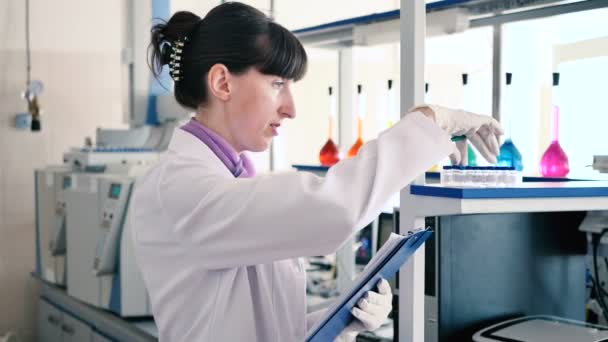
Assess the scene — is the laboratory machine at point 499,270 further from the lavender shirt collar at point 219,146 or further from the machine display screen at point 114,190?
the machine display screen at point 114,190

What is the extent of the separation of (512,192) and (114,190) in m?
1.83

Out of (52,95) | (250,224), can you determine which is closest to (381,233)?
(250,224)

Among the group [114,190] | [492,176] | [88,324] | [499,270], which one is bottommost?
[88,324]

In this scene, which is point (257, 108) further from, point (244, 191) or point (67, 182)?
point (67, 182)

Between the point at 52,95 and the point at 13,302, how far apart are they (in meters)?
1.26

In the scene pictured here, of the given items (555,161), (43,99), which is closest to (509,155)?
(555,161)

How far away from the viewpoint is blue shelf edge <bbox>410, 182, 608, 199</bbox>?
1.15 metres

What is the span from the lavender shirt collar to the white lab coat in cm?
2

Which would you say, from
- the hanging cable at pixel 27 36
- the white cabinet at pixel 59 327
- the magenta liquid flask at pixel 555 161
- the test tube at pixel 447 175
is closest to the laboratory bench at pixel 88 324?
the white cabinet at pixel 59 327

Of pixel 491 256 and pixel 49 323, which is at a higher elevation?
pixel 491 256

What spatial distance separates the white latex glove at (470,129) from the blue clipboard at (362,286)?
182 millimetres

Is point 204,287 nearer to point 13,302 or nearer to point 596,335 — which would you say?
point 596,335

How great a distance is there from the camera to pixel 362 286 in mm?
1028

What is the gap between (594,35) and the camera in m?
3.35
